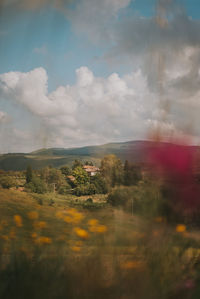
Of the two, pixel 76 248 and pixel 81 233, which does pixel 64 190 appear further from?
pixel 76 248

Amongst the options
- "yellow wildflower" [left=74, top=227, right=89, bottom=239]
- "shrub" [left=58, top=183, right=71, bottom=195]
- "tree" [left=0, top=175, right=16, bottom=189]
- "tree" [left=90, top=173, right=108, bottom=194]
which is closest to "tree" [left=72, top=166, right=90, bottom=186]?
"shrub" [left=58, top=183, right=71, bottom=195]

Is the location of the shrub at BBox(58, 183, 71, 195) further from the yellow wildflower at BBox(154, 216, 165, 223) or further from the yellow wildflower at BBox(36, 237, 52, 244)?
the yellow wildflower at BBox(154, 216, 165, 223)

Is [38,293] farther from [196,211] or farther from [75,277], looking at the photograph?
[196,211]

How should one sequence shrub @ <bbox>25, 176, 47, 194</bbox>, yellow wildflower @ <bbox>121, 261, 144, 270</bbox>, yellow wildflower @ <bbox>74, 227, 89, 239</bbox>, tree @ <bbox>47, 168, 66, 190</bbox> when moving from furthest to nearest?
1. tree @ <bbox>47, 168, 66, 190</bbox>
2. shrub @ <bbox>25, 176, 47, 194</bbox>
3. yellow wildflower @ <bbox>74, 227, 89, 239</bbox>
4. yellow wildflower @ <bbox>121, 261, 144, 270</bbox>

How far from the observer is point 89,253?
1.57m

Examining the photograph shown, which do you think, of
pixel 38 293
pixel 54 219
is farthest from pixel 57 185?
pixel 38 293

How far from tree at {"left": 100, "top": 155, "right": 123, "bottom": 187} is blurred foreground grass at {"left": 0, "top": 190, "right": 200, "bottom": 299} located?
21 centimetres

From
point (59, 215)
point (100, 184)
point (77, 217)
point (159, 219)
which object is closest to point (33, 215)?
point (59, 215)

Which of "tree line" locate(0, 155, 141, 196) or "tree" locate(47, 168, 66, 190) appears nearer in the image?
"tree line" locate(0, 155, 141, 196)

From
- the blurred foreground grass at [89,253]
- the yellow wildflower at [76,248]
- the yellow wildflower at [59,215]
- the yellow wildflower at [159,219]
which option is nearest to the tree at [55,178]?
the blurred foreground grass at [89,253]

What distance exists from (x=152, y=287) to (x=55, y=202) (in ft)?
3.16

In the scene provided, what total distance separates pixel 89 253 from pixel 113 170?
2.08 feet

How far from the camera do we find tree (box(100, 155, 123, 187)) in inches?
72.9

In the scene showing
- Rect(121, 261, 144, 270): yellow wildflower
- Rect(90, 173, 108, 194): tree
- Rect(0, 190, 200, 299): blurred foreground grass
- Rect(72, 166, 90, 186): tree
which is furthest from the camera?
Rect(72, 166, 90, 186): tree
